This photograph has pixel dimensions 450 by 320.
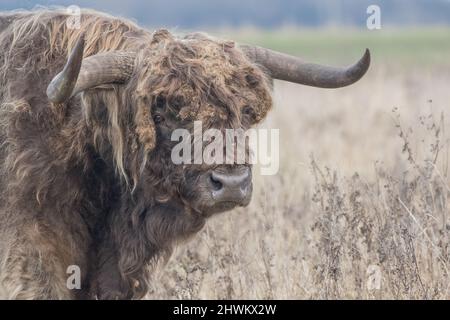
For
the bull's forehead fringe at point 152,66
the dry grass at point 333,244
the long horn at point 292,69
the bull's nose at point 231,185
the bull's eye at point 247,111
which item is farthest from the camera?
the dry grass at point 333,244

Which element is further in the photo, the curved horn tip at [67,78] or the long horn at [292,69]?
the long horn at [292,69]

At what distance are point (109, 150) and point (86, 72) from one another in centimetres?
57

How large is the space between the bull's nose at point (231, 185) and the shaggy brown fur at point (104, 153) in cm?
15

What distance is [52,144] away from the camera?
5961 mm

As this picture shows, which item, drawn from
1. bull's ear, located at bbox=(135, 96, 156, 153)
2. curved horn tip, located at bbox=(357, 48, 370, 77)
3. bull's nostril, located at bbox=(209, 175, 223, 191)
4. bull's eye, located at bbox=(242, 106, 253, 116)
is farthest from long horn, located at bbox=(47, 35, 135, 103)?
curved horn tip, located at bbox=(357, 48, 370, 77)

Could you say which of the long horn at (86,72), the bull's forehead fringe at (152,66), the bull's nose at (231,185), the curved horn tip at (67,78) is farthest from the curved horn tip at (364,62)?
the curved horn tip at (67,78)

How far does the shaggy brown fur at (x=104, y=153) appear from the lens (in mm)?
5832

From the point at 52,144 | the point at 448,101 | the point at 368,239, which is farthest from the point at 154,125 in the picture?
the point at 448,101

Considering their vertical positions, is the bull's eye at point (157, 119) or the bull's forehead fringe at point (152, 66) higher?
the bull's forehead fringe at point (152, 66)

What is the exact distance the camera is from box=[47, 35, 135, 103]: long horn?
17.5 ft

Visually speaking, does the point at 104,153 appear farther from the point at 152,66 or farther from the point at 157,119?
the point at 152,66

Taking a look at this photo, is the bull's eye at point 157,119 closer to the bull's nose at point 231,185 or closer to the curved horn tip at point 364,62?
the bull's nose at point 231,185

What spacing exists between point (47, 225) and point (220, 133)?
106cm
